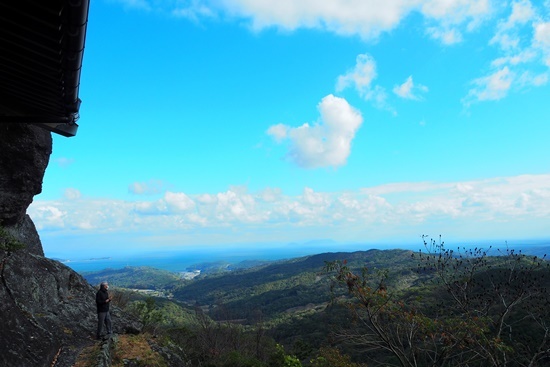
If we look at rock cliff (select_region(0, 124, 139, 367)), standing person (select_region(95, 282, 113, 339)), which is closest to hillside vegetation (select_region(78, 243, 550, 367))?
standing person (select_region(95, 282, 113, 339))

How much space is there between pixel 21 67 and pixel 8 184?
11.9 m

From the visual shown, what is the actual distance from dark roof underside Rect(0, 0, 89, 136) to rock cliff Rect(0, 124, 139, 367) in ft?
18.7

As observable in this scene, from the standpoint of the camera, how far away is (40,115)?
29.8ft

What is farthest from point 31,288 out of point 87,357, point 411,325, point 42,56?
point 411,325

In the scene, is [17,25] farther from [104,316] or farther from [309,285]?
[309,285]

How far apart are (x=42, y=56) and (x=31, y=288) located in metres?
11.2

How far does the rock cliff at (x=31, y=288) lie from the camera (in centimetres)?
878

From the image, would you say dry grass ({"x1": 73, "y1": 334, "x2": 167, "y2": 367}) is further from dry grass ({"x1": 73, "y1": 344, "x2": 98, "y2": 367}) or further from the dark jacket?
the dark jacket

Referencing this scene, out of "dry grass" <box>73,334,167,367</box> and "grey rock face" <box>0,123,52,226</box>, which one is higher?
"grey rock face" <box>0,123,52,226</box>

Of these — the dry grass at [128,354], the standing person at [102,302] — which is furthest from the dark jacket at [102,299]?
the dry grass at [128,354]

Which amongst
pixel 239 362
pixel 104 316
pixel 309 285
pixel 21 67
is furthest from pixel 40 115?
pixel 309 285

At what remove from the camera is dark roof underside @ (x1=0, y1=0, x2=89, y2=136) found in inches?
182

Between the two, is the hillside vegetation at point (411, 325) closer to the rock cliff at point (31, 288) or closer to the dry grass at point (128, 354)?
the dry grass at point (128, 354)

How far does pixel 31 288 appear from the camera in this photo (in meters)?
13.0
